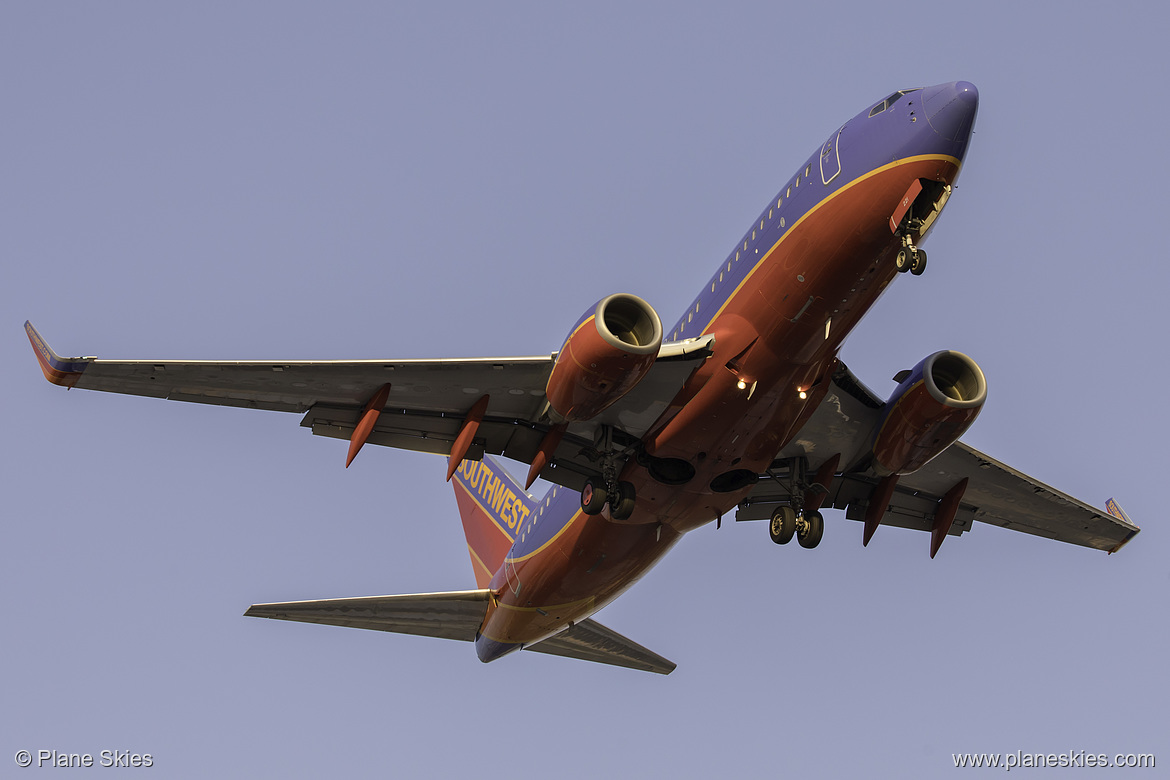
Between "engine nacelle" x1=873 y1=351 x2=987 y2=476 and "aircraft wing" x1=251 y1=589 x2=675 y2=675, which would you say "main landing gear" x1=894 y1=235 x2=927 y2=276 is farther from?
"aircraft wing" x1=251 y1=589 x2=675 y2=675

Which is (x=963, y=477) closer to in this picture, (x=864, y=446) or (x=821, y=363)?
(x=864, y=446)

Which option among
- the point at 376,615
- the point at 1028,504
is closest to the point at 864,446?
the point at 1028,504

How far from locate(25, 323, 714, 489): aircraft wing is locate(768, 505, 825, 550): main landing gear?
3.71m

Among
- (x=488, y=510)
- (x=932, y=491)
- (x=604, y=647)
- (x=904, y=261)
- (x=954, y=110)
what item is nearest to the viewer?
(x=954, y=110)

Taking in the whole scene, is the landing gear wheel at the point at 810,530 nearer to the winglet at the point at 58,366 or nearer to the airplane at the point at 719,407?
the airplane at the point at 719,407

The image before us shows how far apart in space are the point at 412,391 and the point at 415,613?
862 cm

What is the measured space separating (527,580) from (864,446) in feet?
25.1

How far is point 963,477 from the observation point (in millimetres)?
27109

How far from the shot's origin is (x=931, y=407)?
73.8 feet

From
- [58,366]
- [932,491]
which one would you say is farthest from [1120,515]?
[58,366]

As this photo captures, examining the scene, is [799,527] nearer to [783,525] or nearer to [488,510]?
[783,525]

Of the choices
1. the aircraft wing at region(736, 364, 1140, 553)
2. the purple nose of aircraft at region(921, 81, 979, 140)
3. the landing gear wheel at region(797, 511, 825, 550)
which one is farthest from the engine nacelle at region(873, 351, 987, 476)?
the purple nose of aircraft at region(921, 81, 979, 140)

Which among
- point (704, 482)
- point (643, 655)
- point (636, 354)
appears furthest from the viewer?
point (643, 655)

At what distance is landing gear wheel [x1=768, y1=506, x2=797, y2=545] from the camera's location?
24.1 metres
